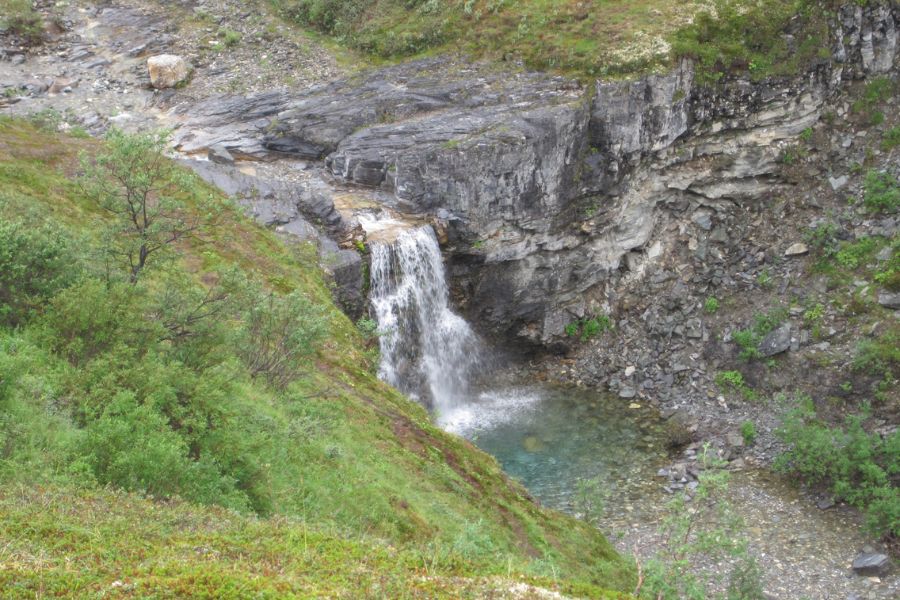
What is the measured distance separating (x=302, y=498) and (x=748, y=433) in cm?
1775

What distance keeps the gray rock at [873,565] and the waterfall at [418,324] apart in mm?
13754

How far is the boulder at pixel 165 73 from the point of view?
32281 mm

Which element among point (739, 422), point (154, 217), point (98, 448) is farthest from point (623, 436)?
point (98, 448)

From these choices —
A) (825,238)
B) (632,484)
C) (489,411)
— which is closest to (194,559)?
(632,484)

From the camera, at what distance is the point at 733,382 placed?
26.2 m

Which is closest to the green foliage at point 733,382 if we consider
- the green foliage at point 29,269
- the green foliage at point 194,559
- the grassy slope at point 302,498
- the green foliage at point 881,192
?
the green foliage at point 881,192

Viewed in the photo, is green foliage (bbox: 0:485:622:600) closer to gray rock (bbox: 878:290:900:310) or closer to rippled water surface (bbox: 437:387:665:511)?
rippled water surface (bbox: 437:387:665:511)

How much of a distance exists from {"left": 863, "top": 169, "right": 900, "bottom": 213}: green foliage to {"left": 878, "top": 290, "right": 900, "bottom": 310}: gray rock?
13.5 feet

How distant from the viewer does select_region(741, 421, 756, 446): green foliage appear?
77.8 ft

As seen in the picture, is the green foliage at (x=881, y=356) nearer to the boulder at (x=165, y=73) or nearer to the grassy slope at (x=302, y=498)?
the grassy slope at (x=302, y=498)

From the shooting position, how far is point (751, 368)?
26234mm

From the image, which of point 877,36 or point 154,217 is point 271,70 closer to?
point 154,217

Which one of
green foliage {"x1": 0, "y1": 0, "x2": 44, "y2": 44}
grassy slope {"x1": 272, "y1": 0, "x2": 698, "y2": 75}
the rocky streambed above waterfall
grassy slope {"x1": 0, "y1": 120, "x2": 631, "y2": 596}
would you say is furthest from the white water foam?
green foliage {"x1": 0, "y1": 0, "x2": 44, "y2": 44}

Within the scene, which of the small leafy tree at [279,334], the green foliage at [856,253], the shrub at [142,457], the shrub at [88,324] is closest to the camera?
the shrub at [142,457]
